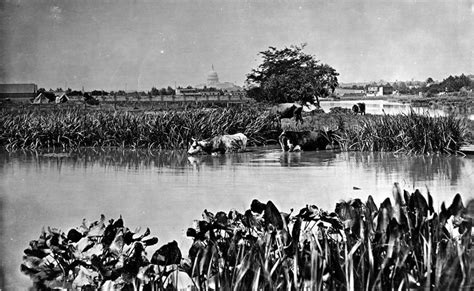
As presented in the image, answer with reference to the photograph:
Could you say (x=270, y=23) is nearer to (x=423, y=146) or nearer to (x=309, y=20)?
(x=309, y=20)

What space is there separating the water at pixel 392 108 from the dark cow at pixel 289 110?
17cm

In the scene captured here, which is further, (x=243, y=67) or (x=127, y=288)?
(x=243, y=67)

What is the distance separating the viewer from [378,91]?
3777mm

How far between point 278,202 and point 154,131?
1762 millimetres

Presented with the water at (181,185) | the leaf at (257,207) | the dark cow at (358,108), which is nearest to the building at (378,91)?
the dark cow at (358,108)

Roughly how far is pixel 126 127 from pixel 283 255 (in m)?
3.02

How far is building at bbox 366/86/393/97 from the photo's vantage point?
12.2ft

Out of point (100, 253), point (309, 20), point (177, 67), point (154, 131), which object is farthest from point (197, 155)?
point (100, 253)

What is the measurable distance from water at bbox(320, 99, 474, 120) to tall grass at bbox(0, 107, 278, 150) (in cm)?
49

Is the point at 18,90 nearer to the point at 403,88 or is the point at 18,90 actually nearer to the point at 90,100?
the point at 90,100

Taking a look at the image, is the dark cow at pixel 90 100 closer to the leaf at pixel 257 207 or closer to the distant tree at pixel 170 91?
the distant tree at pixel 170 91

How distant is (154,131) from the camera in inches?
199

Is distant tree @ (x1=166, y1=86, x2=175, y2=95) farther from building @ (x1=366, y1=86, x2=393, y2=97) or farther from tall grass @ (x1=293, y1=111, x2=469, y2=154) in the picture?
building @ (x1=366, y1=86, x2=393, y2=97)

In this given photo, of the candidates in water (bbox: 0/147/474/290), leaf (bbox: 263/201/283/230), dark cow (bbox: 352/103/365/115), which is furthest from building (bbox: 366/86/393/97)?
leaf (bbox: 263/201/283/230)
